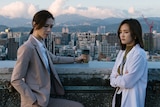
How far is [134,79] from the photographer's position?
3699 mm

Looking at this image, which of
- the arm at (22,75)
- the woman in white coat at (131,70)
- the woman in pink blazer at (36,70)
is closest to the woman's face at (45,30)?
the woman in pink blazer at (36,70)

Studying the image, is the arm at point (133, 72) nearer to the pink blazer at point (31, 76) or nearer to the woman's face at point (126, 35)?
the woman's face at point (126, 35)

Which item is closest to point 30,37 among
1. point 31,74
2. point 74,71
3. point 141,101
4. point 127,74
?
point 31,74

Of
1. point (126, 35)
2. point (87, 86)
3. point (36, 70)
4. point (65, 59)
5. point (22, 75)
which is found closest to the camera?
point (22, 75)

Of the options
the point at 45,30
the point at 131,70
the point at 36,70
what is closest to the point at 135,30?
the point at 131,70

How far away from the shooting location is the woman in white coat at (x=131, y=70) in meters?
3.70

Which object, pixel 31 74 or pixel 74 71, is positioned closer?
pixel 31 74

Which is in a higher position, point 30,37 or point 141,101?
point 30,37

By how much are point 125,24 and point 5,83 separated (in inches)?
60.0

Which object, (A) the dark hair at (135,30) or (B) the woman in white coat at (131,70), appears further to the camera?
(A) the dark hair at (135,30)

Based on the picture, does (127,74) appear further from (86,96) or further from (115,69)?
(86,96)

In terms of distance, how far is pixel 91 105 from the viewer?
441 centimetres

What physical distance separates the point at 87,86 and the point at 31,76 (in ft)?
2.79

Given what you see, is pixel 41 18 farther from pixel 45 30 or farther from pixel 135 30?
pixel 135 30
